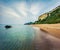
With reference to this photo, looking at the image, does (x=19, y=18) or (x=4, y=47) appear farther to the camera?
(x=19, y=18)

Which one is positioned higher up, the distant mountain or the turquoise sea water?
the distant mountain

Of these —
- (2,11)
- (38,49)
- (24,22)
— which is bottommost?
(38,49)

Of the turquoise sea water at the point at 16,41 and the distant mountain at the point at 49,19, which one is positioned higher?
the distant mountain at the point at 49,19

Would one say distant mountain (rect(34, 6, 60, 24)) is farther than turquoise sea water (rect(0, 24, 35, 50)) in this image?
Yes

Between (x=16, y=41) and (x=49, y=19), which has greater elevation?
(x=49, y=19)

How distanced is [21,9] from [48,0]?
0.54m

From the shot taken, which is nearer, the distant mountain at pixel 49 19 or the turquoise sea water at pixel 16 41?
the turquoise sea water at pixel 16 41

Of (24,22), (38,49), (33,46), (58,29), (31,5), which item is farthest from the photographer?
(58,29)

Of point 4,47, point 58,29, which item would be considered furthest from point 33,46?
point 58,29

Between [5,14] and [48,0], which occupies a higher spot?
[48,0]

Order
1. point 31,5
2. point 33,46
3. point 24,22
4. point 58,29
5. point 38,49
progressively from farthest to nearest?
point 58,29 → point 24,22 → point 31,5 → point 33,46 → point 38,49

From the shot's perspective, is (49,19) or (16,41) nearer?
(16,41)

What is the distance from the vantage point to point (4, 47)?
2.72 m

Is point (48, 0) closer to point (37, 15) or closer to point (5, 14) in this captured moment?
point (37, 15)
